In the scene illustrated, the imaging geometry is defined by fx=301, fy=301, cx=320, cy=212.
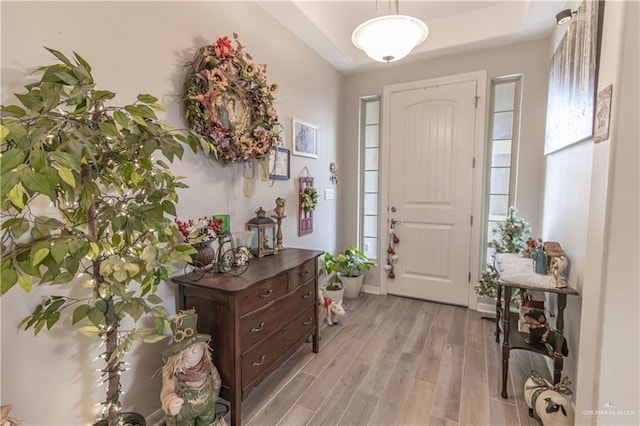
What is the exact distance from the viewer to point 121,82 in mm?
1441

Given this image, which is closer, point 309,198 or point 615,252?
point 615,252

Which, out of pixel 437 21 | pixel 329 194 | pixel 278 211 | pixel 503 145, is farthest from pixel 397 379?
pixel 437 21

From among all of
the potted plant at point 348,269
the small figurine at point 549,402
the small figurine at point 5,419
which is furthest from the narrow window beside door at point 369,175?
the small figurine at point 5,419

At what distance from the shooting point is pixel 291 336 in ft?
6.62

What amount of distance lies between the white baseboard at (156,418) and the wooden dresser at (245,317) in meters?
0.38

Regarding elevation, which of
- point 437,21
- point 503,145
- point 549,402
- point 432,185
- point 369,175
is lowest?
point 549,402

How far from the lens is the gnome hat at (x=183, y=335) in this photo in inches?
54.6

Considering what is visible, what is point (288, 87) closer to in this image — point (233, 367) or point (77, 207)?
point (77, 207)

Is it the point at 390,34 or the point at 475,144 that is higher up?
the point at 390,34

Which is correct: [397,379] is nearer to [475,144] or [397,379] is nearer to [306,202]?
[306,202]

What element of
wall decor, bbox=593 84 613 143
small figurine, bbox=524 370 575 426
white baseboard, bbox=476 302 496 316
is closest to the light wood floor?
small figurine, bbox=524 370 575 426

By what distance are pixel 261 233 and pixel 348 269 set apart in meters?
1.59

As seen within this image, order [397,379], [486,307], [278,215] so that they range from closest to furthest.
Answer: [397,379] → [278,215] → [486,307]

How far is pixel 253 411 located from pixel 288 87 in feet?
7.91
